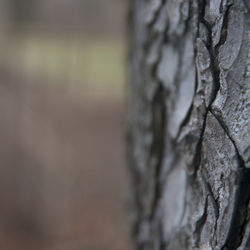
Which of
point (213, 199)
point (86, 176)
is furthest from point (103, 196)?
point (213, 199)

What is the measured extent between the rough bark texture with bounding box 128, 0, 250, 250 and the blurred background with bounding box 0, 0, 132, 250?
2.96 meters

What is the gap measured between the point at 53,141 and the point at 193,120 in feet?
13.9

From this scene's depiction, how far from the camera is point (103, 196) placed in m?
5.23

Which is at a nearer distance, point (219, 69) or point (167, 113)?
point (219, 69)

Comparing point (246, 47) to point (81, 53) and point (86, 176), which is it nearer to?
point (86, 176)

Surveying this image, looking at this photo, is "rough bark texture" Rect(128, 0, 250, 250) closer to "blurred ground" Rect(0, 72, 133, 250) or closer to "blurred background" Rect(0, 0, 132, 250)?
"blurred background" Rect(0, 0, 132, 250)

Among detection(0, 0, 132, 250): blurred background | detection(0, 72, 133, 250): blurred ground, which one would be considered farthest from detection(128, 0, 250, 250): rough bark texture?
detection(0, 72, 133, 250): blurred ground

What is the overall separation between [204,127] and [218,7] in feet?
0.72

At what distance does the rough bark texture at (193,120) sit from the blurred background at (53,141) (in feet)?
9.71

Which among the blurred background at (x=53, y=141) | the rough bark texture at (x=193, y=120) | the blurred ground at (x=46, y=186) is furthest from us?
the blurred background at (x=53, y=141)

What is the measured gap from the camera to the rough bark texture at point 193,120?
2.45 feet

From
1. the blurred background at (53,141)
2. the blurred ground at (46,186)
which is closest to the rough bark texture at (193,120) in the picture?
the blurred background at (53,141)

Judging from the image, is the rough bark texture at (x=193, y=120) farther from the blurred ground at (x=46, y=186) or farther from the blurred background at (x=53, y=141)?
the blurred ground at (x=46, y=186)

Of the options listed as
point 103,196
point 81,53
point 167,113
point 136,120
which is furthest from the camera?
point 81,53
